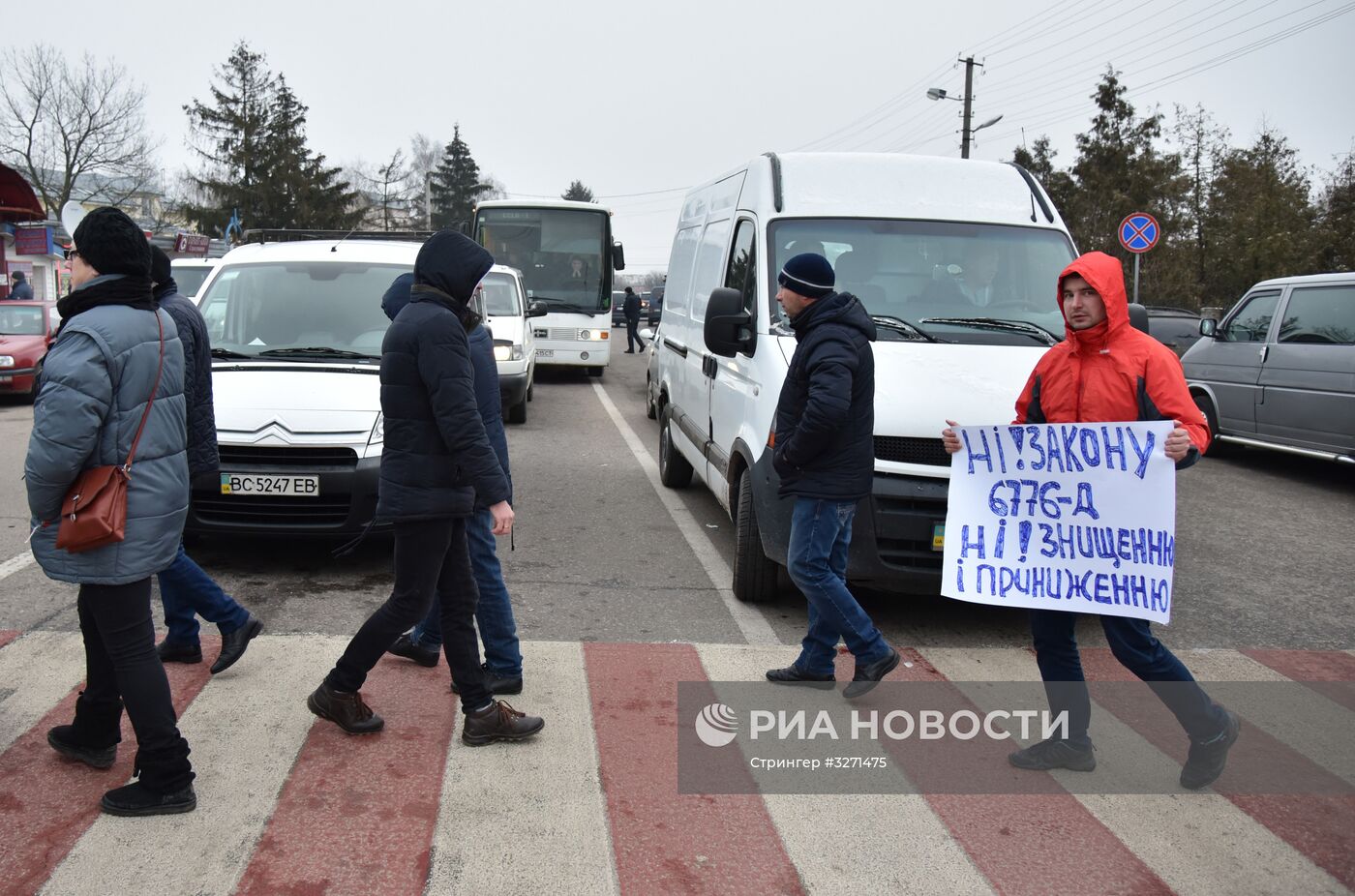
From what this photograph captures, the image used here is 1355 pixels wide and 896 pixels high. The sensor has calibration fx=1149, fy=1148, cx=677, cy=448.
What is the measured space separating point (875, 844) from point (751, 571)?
2647mm

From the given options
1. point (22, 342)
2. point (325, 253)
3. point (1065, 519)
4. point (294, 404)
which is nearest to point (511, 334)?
point (325, 253)

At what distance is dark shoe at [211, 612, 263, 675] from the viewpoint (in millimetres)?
4758

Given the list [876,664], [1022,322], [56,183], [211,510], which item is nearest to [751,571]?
[876,664]

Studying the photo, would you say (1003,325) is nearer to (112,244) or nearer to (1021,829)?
(1021,829)

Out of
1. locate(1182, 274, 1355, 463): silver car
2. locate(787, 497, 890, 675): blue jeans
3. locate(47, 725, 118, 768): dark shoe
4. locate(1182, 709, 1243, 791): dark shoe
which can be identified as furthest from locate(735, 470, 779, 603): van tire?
locate(1182, 274, 1355, 463): silver car

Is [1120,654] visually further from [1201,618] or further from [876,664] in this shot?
[1201,618]

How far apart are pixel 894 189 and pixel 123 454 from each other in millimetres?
4840

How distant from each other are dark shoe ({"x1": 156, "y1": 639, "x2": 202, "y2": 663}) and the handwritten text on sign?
3173 millimetres

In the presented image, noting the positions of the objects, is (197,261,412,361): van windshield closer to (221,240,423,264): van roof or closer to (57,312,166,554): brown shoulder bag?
(221,240,423,264): van roof

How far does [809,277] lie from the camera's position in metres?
4.48

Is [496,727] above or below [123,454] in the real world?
below

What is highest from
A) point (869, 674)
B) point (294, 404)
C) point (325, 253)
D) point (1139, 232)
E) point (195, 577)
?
point (1139, 232)

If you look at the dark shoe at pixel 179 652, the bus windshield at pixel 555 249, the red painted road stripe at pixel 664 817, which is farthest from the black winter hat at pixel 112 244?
the bus windshield at pixel 555 249

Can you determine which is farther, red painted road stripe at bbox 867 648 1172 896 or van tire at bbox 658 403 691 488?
van tire at bbox 658 403 691 488
